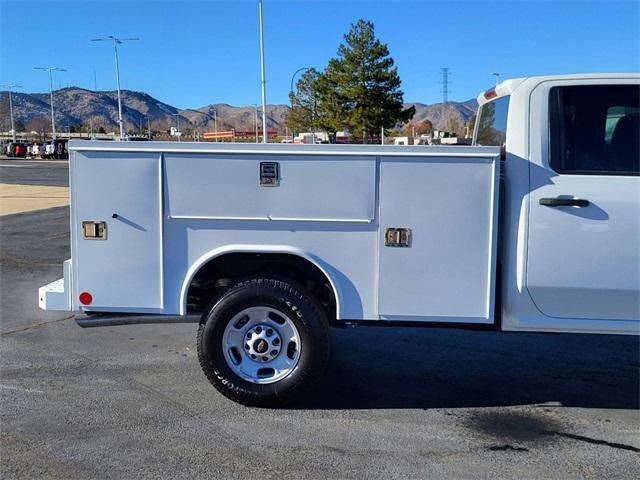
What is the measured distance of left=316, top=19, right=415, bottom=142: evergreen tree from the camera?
4762 cm

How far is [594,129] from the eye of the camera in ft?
14.7

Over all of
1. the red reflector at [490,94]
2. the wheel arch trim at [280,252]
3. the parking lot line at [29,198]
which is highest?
the red reflector at [490,94]

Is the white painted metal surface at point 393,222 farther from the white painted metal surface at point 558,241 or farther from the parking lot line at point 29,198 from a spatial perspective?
the parking lot line at point 29,198

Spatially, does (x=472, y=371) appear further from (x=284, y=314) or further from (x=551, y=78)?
(x=551, y=78)

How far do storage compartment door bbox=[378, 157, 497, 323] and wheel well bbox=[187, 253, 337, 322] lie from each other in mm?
545

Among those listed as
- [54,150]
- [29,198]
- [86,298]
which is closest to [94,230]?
[86,298]

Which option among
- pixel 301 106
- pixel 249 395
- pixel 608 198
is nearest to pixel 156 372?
pixel 249 395

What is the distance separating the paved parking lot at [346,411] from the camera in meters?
3.94

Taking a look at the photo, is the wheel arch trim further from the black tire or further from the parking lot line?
the parking lot line

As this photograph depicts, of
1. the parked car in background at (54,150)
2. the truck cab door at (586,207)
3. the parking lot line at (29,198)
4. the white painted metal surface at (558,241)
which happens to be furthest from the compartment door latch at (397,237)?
the parked car in background at (54,150)

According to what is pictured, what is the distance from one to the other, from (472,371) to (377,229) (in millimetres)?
1878

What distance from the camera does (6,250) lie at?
1142 cm

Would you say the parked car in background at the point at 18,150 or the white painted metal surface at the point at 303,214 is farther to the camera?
the parked car in background at the point at 18,150

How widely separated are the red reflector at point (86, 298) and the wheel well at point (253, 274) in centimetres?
68
